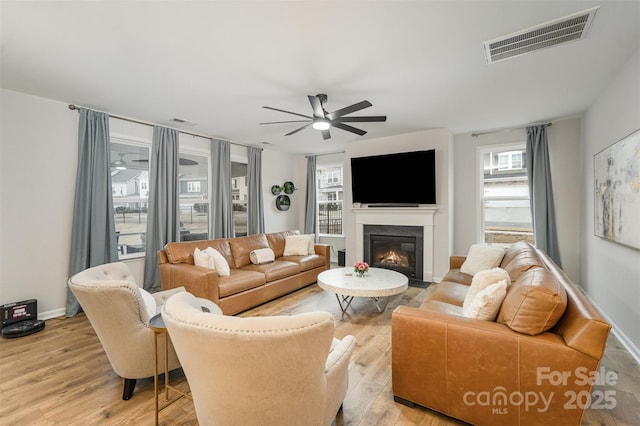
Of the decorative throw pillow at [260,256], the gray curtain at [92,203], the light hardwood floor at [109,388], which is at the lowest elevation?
the light hardwood floor at [109,388]

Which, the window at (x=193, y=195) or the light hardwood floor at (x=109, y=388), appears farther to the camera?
the window at (x=193, y=195)

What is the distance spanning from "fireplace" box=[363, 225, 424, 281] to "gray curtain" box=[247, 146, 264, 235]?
2221 mm

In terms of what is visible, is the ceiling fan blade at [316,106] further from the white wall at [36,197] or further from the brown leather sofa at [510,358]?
the white wall at [36,197]

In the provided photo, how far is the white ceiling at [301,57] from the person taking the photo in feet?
6.27

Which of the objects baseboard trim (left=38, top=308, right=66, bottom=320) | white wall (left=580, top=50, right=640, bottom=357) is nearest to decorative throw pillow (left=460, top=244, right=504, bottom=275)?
white wall (left=580, top=50, right=640, bottom=357)

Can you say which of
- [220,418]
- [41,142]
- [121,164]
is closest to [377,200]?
[121,164]

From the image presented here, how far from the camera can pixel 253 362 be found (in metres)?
1.04

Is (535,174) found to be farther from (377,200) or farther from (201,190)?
(201,190)

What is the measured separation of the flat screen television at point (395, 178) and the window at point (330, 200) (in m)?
1.29

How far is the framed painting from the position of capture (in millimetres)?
2396

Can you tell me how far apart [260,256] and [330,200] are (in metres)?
2.89

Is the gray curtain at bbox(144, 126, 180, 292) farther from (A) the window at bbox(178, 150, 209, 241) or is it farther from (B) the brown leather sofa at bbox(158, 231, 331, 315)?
(B) the brown leather sofa at bbox(158, 231, 331, 315)

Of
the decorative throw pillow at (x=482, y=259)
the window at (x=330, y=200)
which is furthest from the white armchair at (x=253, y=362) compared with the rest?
the window at (x=330, y=200)

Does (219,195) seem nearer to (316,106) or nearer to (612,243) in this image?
(316,106)
